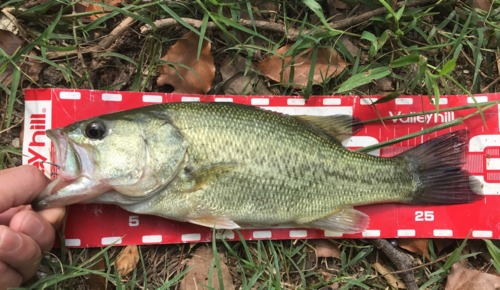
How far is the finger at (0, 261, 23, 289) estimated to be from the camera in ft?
8.62

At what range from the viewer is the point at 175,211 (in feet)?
9.72

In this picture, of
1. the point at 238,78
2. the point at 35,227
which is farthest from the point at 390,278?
the point at 35,227

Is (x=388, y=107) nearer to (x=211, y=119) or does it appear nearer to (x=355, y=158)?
(x=355, y=158)

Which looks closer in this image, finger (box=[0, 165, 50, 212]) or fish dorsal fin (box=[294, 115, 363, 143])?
finger (box=[0, 165, 50, 212])

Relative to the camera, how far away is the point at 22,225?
2.62 meters

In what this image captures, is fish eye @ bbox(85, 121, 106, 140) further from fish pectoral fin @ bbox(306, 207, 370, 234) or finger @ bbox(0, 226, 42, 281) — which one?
fish pectoral fin @ bbox(306, 207, 370, 234)

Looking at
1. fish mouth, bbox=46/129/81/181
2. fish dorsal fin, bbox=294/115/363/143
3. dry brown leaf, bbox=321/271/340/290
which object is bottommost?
dry brown leaf, bbox=321/271/340/290

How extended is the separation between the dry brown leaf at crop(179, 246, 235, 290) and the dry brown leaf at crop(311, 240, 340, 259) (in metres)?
0.66

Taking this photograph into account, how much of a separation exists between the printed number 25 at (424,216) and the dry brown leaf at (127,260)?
206cm

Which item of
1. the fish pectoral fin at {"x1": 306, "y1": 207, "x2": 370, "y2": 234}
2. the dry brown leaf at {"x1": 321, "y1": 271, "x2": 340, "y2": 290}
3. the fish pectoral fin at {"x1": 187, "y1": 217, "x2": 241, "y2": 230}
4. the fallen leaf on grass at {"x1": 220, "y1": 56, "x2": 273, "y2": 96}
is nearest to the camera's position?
the fish pectoral fin at {"x1": 187, "y1": 217, "x2": 241, "y2": 230}

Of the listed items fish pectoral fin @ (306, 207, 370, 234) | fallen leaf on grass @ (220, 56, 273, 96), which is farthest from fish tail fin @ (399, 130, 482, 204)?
fallen leaf on grass @ (220, 56, 273, 96)

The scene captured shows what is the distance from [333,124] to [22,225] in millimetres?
2107

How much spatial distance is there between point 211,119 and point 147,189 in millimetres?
593

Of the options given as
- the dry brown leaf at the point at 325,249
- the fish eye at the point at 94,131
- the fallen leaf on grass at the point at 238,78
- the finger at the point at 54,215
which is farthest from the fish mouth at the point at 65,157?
the dry brown leaf at the point at 325,249
